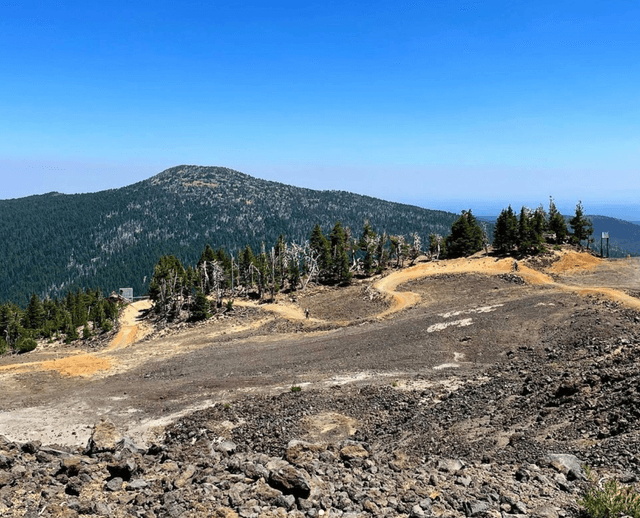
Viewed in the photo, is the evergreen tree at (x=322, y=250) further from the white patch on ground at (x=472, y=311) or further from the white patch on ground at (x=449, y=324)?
the white patch on ground at (x=449, y=324)

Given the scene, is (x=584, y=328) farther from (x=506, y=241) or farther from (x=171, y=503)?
(x=506, y=241)

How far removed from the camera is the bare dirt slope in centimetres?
2620

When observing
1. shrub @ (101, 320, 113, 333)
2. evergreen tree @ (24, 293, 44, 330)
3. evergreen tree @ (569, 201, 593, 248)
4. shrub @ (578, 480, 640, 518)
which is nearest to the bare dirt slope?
shrub @ (101, 320, 113, 333)

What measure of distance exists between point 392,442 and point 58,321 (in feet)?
241

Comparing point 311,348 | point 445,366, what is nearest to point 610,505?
point 445,366

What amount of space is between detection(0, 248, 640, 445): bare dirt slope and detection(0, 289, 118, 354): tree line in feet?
46.4

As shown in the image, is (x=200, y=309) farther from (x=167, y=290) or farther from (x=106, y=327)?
(x=106, y=327)

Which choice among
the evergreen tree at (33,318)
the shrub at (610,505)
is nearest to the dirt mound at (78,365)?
the shrub at (610,505)

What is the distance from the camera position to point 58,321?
2884 inches

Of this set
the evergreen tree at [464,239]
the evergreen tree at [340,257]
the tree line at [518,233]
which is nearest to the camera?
the tree line at [518,233]

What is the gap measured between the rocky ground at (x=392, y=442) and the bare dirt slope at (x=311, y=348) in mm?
424

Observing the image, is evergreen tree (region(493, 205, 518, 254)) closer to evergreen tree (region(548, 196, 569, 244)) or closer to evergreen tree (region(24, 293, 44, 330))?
evergreen tree (region(548, 196, 569, 244))

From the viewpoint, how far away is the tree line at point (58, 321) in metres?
64.5

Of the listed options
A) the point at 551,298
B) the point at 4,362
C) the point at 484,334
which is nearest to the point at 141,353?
the point at 4,362
